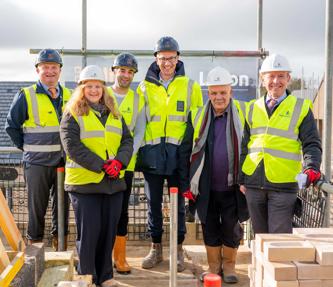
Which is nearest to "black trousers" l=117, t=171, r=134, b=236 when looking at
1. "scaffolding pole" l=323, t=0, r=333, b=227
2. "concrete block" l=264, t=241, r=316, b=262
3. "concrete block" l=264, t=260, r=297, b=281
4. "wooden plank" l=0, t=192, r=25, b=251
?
"wooden plank" l=0, t=192, r=25, b=251

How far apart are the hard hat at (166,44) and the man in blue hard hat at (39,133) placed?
107 cm

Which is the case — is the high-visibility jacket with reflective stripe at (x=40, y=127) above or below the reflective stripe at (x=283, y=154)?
above

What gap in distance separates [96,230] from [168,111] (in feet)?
4.73

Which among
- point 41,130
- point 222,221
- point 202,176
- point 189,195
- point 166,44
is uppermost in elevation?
point 166,44

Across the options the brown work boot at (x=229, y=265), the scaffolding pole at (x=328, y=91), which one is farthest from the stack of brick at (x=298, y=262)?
the brown work boot at (x=229, y=265)

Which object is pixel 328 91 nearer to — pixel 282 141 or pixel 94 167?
pixel 282 141

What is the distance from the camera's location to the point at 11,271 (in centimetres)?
358

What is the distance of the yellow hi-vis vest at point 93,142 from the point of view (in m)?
4.61

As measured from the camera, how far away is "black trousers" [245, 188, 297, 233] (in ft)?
15.0

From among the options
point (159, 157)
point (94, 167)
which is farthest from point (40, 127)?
point (159, 157)

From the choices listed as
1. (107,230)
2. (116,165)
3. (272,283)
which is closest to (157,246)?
(107,230)

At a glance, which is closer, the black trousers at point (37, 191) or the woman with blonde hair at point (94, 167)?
the woman with blonde hair at point (94, 167)

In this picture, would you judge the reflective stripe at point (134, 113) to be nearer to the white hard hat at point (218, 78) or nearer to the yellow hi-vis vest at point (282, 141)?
the white hard hat at point (218, 78)

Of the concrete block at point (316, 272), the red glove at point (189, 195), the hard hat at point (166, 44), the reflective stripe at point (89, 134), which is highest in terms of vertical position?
the hard hat at point (166, 44)
